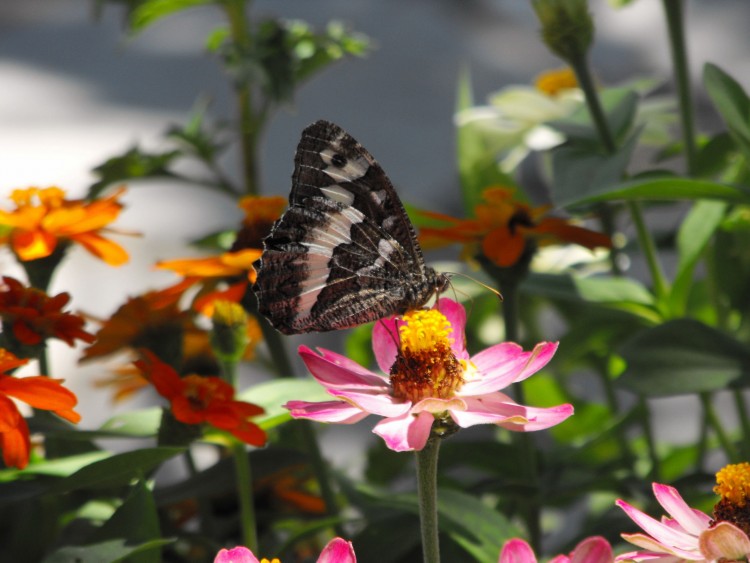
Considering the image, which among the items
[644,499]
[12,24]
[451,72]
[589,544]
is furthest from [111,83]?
[589,544]

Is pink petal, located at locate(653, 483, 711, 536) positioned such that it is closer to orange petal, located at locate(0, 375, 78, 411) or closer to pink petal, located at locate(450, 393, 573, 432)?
pink petal, located at locate(450, 393, 573, 432)

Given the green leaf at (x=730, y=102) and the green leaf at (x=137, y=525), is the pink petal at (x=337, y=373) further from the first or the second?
the green leaf at (x=730, y=102)

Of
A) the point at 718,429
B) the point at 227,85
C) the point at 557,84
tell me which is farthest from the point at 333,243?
the point at 227,85

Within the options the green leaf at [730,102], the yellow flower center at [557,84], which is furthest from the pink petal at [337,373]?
the yellow flower center at [557,84]

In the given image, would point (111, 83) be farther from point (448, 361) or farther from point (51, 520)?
point (448, 361)

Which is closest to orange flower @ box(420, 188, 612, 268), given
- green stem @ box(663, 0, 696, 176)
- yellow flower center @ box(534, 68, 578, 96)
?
green stem @ box(663, 0, 696, 176)
